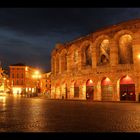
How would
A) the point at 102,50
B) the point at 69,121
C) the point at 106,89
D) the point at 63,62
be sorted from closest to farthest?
the point at 69,121
the point at 106,89
the point at 102,50
the point at 63,62

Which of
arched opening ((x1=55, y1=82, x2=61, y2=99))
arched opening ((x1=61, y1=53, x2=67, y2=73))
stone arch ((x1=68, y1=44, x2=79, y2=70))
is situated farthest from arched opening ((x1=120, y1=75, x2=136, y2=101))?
arched opening ((x1=55, y1=82, x2=61, y2=99))

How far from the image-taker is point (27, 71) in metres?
106

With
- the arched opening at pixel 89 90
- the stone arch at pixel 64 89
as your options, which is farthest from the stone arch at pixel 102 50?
the stone arch at pixel 64 89

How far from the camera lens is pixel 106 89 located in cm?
3728

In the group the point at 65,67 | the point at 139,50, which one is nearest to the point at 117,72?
the point at 139,50

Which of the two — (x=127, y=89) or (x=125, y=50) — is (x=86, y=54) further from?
(x=127, y=89)

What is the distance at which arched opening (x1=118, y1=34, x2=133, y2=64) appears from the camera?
3588 cm

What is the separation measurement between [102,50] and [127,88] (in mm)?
8536

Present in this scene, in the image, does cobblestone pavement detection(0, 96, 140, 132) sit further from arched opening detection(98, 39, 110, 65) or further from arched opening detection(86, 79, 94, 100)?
arched opening detection(98, 39, 110, 65)

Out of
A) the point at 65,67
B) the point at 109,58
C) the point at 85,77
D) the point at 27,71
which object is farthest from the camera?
the point at 27,71

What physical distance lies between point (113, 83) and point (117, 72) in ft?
5.42

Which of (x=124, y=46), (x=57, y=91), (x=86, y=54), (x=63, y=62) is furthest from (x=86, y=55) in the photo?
(x=57, y=91)

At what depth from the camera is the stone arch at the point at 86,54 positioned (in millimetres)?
42062

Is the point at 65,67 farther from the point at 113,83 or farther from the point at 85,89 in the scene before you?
the point at 113,83
